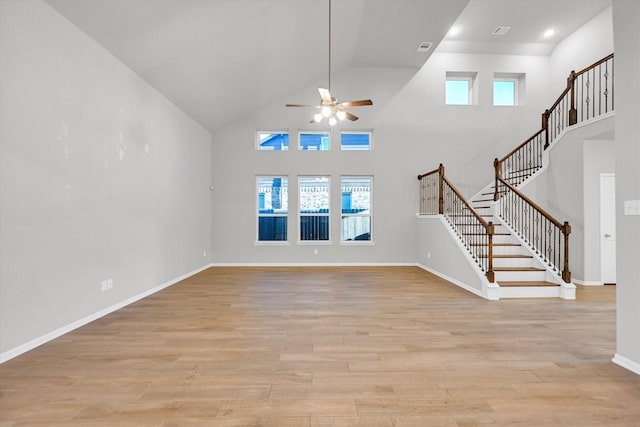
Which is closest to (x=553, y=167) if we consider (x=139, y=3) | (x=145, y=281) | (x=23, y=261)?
(x=139, y=3)

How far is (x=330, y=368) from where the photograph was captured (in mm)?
2424

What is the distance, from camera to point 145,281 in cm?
473

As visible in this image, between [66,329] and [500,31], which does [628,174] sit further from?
[500,31]

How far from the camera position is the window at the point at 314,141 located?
25.9 feet

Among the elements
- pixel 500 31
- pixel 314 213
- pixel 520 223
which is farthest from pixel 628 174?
pixel 500 31

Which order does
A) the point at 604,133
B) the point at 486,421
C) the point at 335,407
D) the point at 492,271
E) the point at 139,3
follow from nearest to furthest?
the point at 486,421
the point at 335,407
the point at 139,3
the point at 492,271
the point at 604,133

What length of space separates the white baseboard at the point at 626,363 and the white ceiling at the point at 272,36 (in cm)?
545

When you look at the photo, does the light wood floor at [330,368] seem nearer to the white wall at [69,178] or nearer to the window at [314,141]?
the white wall at [69,178]

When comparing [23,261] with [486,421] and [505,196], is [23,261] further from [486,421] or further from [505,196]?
[505,196]

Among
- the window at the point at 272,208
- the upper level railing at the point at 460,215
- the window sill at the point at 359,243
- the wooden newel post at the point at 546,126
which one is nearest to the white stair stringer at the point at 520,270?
the upper level railing at the point at 460,215

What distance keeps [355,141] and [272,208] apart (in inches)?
109

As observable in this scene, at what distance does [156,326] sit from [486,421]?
3208mm

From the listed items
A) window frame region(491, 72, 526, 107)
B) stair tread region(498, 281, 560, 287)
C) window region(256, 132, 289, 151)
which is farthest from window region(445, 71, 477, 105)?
stair tread region(498, 281, 560, 287)

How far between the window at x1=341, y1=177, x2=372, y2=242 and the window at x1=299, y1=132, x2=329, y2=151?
3.52 feet
